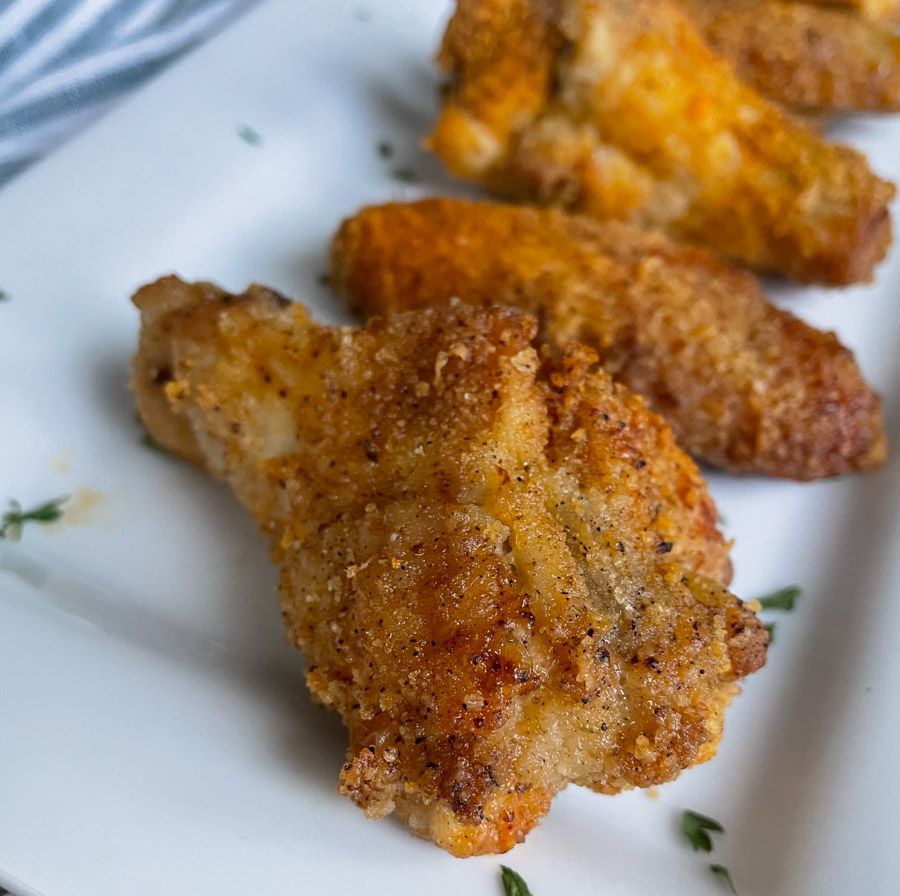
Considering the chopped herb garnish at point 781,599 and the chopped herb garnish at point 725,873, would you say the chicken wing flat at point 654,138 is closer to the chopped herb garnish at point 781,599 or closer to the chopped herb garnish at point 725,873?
the chopped herb garnish at point 781,599

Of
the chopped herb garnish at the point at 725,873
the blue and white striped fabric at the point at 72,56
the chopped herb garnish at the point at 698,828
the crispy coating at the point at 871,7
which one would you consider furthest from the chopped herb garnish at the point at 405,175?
the chopped herb garnish at the point at 725,873

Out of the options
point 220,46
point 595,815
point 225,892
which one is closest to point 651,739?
point 595,815

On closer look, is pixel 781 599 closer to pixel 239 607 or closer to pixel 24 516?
pixel 239 607

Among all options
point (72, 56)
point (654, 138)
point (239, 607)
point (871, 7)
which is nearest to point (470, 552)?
point (239, 607)

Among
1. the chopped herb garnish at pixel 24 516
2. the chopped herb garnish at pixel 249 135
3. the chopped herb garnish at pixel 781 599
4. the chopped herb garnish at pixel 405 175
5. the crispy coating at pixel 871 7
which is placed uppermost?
the crispy coating at pixel 871 7

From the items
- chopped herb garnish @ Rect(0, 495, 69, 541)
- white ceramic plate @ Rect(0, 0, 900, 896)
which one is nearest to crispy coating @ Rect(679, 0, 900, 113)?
white ceramic plate @ Rect(0, 0, 900, 896)
